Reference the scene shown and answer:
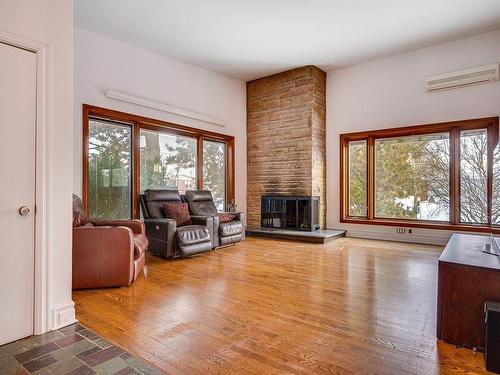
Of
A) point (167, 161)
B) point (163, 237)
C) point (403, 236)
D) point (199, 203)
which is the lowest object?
point (403, 236)

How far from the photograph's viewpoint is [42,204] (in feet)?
6.74

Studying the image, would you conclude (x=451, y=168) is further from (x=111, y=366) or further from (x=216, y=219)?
(x=111, y=366)

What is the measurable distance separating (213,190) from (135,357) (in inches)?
184

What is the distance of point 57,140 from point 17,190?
420 millimetres

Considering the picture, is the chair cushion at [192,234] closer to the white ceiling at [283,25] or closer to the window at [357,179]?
the white ceiling at [283,25]

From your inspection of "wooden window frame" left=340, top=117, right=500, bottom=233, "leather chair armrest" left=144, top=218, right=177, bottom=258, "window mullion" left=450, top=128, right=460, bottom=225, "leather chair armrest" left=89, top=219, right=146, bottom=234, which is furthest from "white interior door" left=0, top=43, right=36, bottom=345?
"window mullion" left=450, top=128, right=460, bottom=225

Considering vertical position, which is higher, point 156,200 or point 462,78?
point 462,78

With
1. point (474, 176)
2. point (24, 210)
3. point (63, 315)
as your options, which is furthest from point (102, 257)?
point (474, 176)

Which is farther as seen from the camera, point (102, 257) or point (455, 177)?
point (455, 177)

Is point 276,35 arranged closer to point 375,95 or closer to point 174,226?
point 375,95

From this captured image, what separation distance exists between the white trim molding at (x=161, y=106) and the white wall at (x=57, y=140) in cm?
251

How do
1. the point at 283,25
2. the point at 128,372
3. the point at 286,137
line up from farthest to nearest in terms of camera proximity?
the point at 286,137, the point at 283,25, the point at 128,372

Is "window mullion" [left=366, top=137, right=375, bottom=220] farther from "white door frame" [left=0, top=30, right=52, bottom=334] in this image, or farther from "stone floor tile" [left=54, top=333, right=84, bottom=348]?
"white door frame" [left=0, top=30, right=52, bottom=334]

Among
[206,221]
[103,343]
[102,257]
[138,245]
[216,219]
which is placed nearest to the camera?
[103,343]
